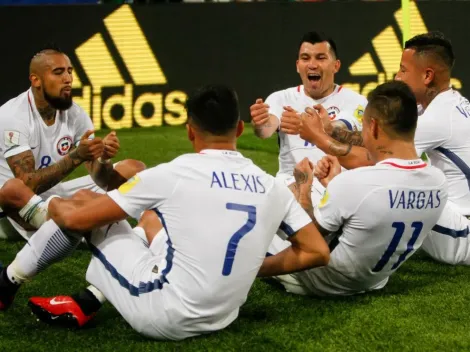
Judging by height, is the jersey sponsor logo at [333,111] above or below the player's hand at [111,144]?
below

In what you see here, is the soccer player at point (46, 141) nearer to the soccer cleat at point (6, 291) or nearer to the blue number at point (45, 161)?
the blue number at point (45, 161)

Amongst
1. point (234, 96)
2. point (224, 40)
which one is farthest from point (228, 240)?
point (224, 40)

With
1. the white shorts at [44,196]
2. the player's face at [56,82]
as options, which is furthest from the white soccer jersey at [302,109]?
the player's face at [56,82]

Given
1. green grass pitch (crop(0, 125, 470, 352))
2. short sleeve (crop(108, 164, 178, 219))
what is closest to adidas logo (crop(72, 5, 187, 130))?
green grass pitch (crop(0, 125, 470, 352))

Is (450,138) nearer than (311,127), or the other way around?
(311,127)

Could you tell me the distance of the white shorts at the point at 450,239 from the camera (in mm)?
5902

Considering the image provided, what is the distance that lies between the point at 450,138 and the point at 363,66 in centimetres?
659

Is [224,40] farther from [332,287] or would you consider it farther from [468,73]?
[332,287]

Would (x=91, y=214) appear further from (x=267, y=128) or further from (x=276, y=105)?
(x=276, y=105)

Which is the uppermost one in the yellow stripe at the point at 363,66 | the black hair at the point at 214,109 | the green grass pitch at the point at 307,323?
the black hair at the point at 214,109

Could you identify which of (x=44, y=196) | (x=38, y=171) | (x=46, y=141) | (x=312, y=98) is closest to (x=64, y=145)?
(x=46, y=141)

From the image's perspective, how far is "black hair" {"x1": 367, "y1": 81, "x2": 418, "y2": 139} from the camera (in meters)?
4.71

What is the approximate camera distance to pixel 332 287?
5199 millimetres

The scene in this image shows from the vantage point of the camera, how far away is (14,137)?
6.24 metres
